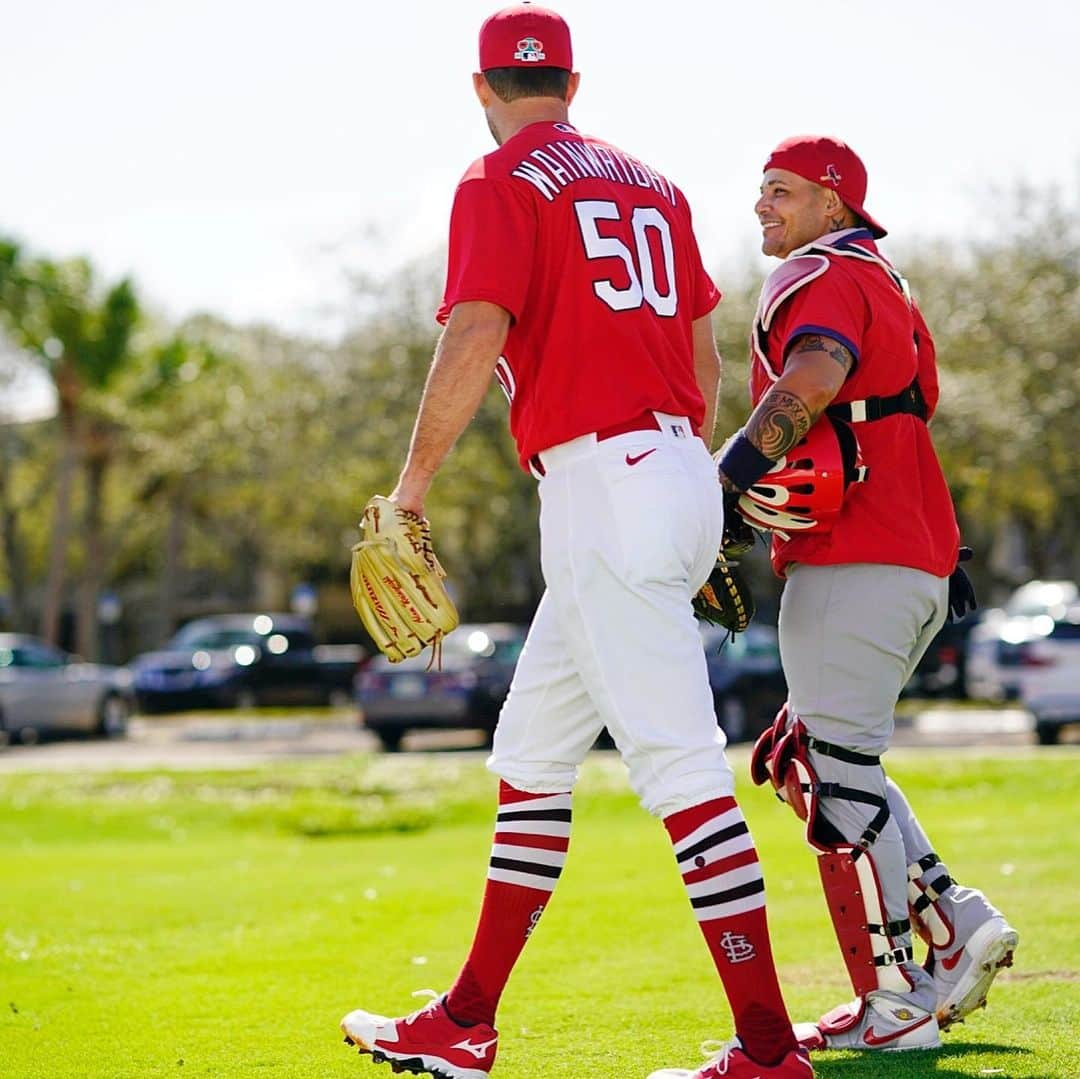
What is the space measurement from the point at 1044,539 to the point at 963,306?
39.2 ft

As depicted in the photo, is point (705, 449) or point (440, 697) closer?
point (705, 449)

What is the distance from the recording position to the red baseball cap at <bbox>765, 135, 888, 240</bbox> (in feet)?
15.7

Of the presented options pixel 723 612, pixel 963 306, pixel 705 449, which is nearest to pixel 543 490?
pixel 705 449

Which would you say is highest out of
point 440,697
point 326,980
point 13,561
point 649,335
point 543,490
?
point 649,335

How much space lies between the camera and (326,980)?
564 centimetres

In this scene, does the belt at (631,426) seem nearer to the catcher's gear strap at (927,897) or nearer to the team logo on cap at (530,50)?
the team logo on cap at (530,50)

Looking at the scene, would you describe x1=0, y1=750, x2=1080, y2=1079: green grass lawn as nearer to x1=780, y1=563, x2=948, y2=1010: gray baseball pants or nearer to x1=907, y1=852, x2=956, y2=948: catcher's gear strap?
x1=907, y1=852, x2=956, y2=948: catcher's gear strap

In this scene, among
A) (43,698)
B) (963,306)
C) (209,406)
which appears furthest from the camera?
(209,406)

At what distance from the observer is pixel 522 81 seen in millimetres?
4336

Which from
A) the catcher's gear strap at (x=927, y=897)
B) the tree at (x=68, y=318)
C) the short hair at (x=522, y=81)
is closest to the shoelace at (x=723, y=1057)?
the catcher's gear strap at (x=927, y=897)

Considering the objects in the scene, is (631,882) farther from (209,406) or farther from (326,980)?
(209,406)

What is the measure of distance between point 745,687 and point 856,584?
19.0 meters

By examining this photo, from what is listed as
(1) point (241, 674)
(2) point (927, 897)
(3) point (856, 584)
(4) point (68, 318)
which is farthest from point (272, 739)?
(3) point (856, 584)

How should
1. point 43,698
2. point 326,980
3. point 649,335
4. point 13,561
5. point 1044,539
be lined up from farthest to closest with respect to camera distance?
point 13,561 → point 1044,539 → point 43,698 → point 326,980 → point 649,335
